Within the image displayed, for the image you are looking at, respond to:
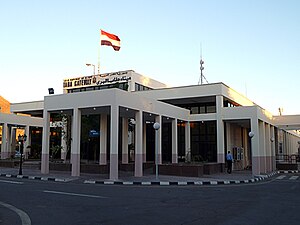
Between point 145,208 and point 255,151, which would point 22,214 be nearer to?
point 145,208

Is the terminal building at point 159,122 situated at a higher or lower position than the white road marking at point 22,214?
higher

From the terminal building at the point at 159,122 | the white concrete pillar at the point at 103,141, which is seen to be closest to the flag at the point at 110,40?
the terminal building at the point at 159,122

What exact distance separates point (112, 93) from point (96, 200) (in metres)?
8.53

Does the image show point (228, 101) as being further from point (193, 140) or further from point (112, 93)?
point (112, 93)

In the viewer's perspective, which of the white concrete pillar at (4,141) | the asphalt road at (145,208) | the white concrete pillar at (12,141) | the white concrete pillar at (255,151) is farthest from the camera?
the white concrete pillar at (12,141)

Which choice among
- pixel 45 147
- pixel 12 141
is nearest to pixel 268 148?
pixel 45 147

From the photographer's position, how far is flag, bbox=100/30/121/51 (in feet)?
110

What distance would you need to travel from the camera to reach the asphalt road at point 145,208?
309 inches

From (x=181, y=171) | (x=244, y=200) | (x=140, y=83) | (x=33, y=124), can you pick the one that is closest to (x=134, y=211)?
(x=244, y=200)

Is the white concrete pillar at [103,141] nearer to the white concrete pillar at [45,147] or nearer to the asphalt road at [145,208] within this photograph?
the white concrete pillar at [45,147]

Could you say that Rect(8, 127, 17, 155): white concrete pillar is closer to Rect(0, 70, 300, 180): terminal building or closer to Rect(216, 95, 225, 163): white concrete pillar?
Rect(0, 70, 300, 180): terminal building

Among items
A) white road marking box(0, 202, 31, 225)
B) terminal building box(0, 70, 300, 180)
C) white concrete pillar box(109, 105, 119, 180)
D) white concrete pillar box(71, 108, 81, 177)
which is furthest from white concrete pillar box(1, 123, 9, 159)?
white road marking box(0, 202, 31, 225)

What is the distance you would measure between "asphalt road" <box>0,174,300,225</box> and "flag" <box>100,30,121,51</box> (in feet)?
75.4

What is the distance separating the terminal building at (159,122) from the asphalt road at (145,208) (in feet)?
21.4
